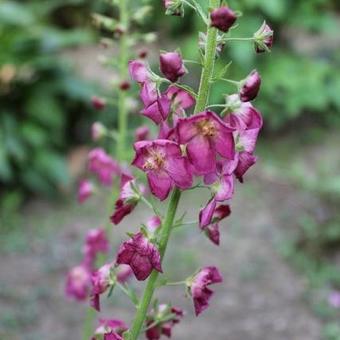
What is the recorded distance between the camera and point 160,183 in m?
1.70

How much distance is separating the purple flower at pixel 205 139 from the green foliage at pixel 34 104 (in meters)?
4.06

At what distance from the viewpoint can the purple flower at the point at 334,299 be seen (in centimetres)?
402

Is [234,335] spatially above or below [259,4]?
below

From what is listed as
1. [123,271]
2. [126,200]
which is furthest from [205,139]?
[123,271]

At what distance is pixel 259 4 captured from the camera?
6855 mm

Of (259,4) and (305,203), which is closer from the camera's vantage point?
(305,203)

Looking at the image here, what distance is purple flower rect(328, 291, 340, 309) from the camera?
4020 mm

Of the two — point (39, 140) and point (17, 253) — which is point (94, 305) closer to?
point (17, 253)

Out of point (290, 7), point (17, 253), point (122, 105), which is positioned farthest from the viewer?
point (290, 7)

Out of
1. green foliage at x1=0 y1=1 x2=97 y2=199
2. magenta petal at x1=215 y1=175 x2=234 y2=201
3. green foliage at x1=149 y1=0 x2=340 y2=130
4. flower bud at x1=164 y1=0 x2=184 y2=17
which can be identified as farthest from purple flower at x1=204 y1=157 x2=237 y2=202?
green foliage at x1=149 y1=0 x2=340 y2=130

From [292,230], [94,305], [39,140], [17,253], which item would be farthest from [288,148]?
[94,305]

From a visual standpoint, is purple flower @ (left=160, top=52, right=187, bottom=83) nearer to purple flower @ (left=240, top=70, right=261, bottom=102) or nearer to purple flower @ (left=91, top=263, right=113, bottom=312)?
purple flower @ (left=240, top=70, right=261, bottom=102)

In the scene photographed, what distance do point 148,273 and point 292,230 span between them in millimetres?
3457

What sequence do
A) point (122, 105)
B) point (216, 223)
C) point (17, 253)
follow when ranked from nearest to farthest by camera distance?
point (216, 223)
point (122, 105)
point (17, 253)
